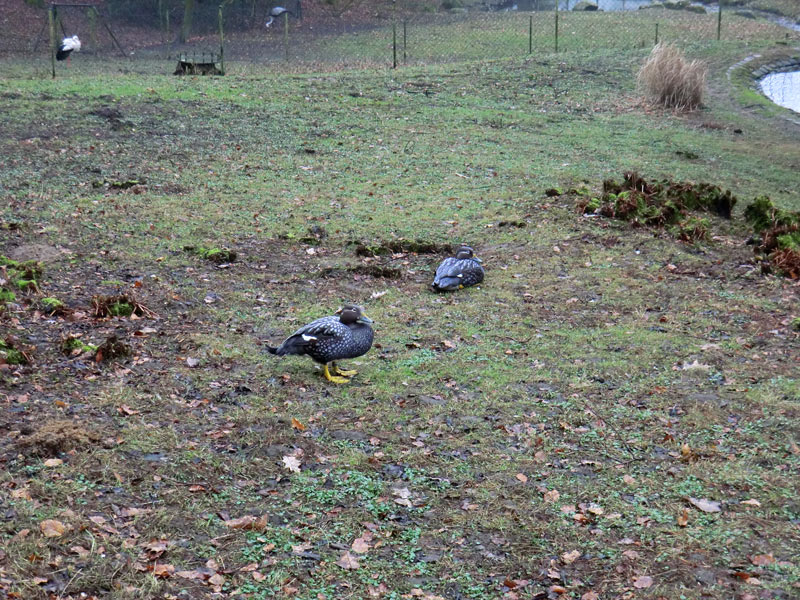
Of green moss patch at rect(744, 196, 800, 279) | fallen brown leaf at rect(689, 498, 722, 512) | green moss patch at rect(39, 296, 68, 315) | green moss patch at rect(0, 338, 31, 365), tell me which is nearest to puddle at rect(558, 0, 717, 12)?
green moss patch at rect(744, 196, 800, 279)

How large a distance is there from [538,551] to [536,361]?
100 inches

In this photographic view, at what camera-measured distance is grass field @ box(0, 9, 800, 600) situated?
13.7 feet

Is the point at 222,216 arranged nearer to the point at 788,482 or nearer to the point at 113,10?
Answer: the point at 788,482

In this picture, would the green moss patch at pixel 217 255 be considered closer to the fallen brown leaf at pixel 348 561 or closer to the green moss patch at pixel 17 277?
the green moss patch at pixel 17 277

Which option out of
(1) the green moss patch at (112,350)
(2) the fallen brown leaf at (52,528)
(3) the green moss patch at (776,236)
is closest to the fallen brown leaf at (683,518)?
(2) the fallen brown leaf at (52,528)

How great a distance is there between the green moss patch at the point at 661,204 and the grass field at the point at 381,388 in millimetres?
224

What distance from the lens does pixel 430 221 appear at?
415 inches

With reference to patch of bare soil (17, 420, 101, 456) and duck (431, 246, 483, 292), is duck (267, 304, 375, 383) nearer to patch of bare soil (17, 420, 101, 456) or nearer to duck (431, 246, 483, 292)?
patch of bare soil (17, 420, 101, 456)

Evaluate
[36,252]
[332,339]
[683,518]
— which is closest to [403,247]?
[332,339]

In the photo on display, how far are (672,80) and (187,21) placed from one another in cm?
1775

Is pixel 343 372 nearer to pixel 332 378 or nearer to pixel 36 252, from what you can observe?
pixel 332 378

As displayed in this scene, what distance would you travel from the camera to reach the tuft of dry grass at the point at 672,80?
17.9 meters

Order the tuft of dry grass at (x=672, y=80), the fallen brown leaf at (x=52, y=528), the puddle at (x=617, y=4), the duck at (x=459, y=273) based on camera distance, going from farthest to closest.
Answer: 1. the puddle at (x=617, y=4)
2. the tuft of dry grass at (x=672, y=80)
3. the duck at (x=459, y=273)
4. the fallen brown leaf at (x=52, y=528)

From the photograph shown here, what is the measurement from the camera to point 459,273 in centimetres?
821
